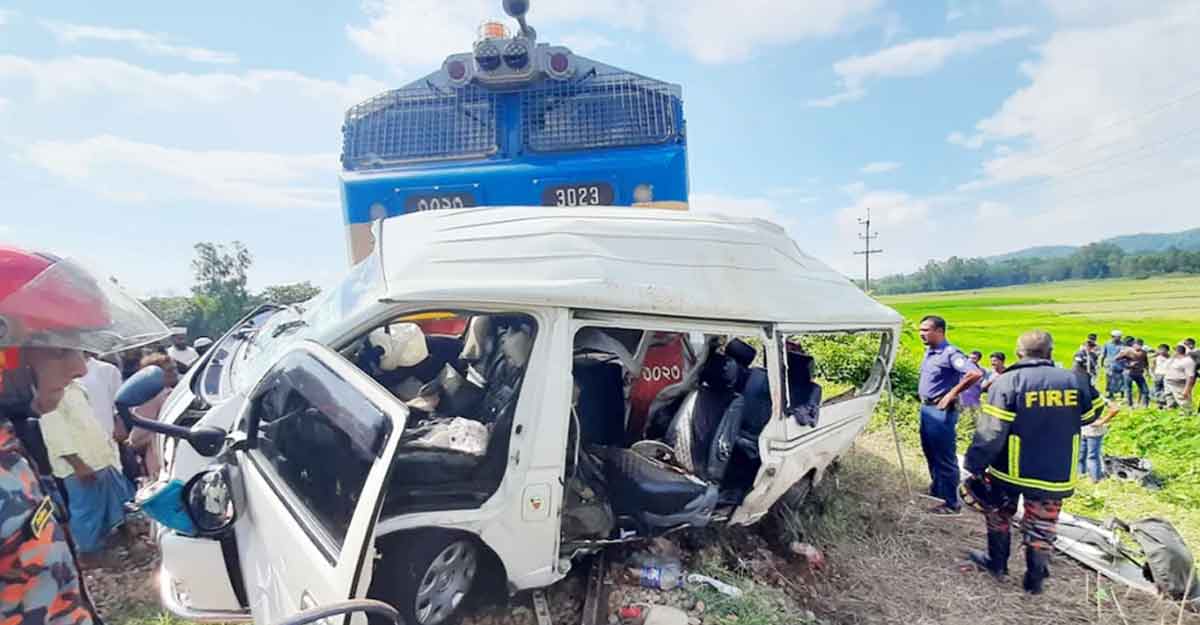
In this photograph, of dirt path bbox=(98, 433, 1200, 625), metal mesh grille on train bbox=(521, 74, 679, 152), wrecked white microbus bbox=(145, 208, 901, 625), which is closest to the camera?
wrecked white microbus bbox=(145, 208, 901, 625)

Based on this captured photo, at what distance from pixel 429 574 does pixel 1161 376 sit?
15665 millimetres

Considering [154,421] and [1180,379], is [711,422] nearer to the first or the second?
[154,421]

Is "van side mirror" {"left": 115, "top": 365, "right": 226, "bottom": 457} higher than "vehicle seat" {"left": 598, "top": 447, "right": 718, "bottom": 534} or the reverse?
higher

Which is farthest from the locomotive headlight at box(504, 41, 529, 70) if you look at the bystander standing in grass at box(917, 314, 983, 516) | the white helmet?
the bystander standing in grass at box(917, 314, 983, 516)

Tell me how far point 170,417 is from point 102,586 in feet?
6.43

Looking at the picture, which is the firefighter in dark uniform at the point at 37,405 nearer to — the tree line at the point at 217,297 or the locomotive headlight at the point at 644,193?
the locomotive headlight at the point at 644,193

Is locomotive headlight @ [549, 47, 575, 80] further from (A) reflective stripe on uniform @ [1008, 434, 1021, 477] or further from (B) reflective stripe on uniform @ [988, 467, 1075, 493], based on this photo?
(B) reflective stripe on uniform @ [988, 467, 1075, 493]

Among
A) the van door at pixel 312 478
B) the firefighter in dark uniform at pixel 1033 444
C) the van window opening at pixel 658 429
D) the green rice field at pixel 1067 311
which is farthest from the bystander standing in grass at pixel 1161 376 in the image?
the van door at pixel 312 478

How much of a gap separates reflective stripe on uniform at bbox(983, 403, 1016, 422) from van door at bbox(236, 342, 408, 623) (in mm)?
3949

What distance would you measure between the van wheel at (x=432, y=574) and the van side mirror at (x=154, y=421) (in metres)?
0.86

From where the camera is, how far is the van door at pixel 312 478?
1.66 metres

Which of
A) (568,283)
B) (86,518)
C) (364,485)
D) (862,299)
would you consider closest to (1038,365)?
(862,299)

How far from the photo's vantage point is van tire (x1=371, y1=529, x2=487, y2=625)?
249cm

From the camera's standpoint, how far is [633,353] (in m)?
4.02
